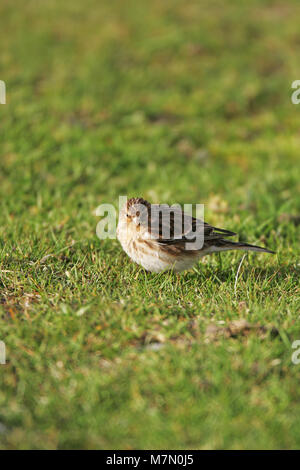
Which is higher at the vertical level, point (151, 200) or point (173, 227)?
point (151, 200)

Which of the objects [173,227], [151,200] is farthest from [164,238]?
[151,200]

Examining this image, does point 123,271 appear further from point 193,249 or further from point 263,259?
point 263,259

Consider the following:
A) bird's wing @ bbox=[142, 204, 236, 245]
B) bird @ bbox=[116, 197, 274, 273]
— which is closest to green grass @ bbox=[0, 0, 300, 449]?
bird @ bbox=[116, 197, 274, 273]

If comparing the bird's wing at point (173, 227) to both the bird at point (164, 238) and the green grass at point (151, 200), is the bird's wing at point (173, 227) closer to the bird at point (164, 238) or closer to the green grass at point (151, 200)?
the bird at point (164, 238)

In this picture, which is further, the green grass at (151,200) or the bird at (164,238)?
the bird at (164,238)

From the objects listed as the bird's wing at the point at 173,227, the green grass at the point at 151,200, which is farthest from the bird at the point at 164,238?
the green grass at the point at 151,200

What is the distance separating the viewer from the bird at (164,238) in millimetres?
4758

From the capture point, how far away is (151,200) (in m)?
7.10

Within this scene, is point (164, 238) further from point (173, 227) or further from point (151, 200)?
point (151, 200)

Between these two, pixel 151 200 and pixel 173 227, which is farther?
pixel 151 200

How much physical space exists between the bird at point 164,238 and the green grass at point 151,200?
0.16 metres

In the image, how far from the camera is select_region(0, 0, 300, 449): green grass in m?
3.25

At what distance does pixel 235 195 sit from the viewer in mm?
7355

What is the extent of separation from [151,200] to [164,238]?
2.36 meters
